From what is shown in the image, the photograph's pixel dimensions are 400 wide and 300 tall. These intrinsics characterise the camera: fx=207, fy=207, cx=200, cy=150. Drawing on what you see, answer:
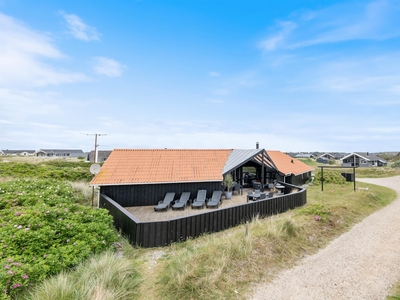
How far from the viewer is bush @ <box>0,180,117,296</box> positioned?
4.53m

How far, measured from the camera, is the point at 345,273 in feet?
19.9

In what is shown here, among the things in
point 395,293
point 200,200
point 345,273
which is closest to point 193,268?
point 345,273

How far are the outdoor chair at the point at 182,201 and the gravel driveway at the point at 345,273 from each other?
7585mm

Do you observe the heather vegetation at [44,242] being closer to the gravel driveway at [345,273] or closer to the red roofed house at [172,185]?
the red roofed house at [172,185]

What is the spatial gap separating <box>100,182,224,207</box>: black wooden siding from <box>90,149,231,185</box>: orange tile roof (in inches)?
18.1

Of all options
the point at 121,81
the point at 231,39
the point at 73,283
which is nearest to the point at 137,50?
the point at 121,81

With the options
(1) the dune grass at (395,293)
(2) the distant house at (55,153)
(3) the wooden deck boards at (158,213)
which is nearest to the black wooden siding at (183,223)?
(3) the wooden deck boards at (158,213)

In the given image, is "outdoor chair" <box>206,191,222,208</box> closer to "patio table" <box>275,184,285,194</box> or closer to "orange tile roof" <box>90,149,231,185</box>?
"orange tile roof" <box>90,149,231,185</box>

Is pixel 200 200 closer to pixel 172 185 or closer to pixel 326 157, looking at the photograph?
pixel 172 185

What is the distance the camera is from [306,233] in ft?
28.5

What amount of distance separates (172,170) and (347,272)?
11640mm

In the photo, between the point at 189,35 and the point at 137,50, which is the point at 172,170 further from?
the point at 189,35

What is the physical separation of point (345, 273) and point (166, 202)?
9.86 meters

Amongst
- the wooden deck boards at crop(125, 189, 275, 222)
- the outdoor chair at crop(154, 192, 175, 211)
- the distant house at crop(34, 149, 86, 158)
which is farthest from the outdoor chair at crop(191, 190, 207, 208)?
the distant house at crop(34, 149, 86, 158)
